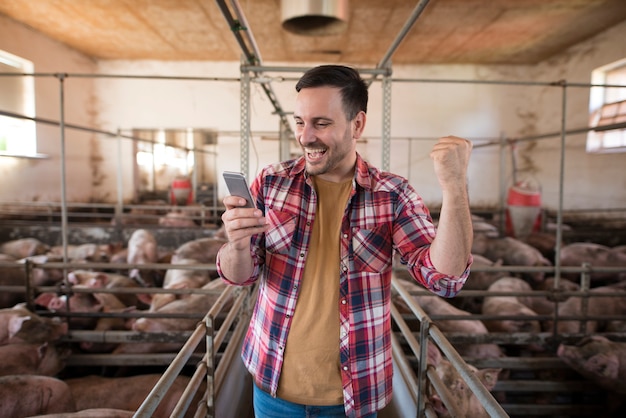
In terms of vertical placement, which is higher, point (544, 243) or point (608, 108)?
point (608, 108)

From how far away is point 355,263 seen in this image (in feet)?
4.09

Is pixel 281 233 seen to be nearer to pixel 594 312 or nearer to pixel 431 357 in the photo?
pixel 431 357

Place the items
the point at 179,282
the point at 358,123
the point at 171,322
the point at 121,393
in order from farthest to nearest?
the point at 179,282 < the point at 171,322 < the point at 121,393 < the point at 358,123

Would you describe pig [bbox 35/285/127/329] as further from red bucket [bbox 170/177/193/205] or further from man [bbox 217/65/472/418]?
red bucket [bbox 170/177/193/205]

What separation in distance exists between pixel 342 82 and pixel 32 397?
2.49 metres

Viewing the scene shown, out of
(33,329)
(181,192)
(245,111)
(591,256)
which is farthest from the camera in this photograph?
(181,192)

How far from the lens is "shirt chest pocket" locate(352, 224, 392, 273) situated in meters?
1.25

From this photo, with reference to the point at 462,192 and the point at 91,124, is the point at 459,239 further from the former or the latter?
the point at 91,124

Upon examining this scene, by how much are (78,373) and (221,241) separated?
10.2 feet

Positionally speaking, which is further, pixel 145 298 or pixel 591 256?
pixel 591 256

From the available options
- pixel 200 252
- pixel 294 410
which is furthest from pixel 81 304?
pixel 294 410

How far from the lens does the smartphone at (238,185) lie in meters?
1.01

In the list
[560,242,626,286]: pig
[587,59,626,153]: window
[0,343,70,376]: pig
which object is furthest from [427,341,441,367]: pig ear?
[587,59,626,153]: window

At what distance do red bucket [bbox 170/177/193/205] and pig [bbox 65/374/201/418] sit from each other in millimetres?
6954
